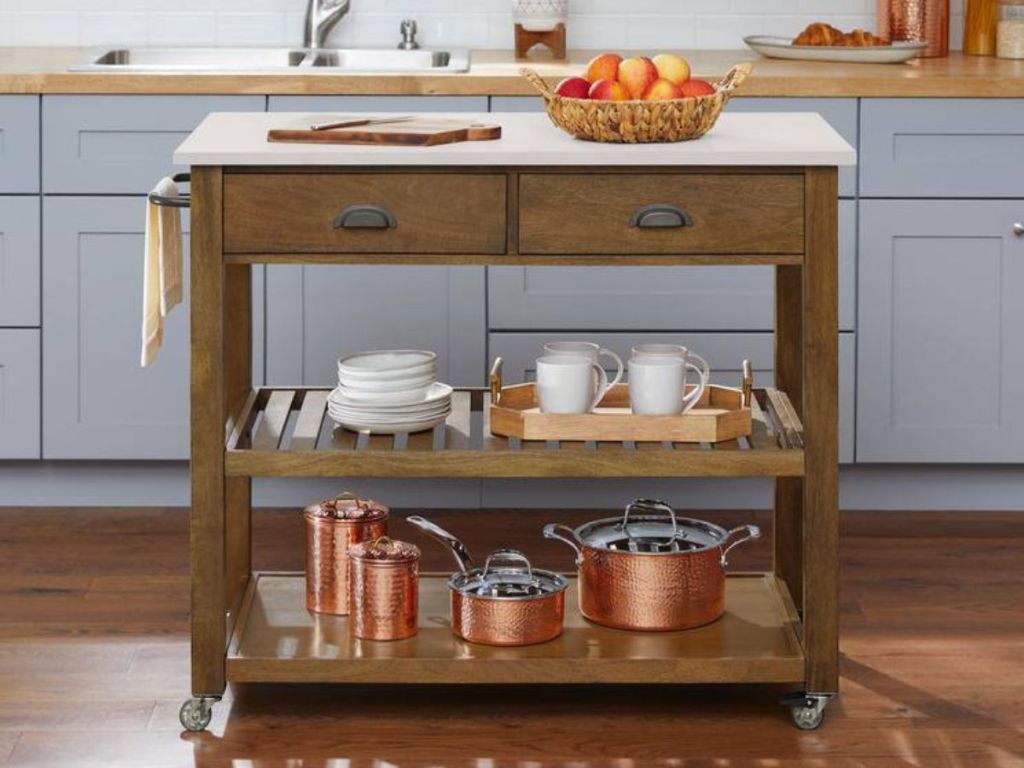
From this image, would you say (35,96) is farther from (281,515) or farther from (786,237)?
(786,237)

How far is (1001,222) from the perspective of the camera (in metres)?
4.25

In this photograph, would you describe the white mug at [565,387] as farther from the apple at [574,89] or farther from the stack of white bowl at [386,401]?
the apple at [574,89]

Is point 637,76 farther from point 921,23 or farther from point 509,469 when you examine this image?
point 921,23

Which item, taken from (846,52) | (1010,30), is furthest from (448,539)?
(1010,30)

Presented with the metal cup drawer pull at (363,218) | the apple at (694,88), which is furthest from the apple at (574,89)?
the metal cup drawer pull at (363,218)

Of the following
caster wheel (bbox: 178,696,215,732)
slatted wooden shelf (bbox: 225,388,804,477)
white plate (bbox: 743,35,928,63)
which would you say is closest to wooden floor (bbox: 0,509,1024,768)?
caster wheel (bbox: 178,696,215,732)

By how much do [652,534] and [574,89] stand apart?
0.77 meters

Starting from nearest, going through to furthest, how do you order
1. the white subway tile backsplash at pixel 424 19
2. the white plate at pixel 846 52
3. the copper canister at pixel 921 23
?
1. the white plate at pixel 846 52
2. the copper canister at pixel 921 23
3. the white subway tile backsplash at pixel 424 19

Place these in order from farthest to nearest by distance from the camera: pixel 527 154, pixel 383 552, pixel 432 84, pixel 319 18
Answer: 1. pixel 319 18
2. pixel 432 84
3. pixel 383 552
4. pixel 527 154

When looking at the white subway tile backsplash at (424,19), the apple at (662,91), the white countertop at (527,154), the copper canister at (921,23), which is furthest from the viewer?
the white subway tile backsplash at (424,19)

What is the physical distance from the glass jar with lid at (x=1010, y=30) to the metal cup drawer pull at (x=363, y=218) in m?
2.12

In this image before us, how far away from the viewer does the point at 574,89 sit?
311 centimetres

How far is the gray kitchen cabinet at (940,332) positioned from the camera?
426 centimetres

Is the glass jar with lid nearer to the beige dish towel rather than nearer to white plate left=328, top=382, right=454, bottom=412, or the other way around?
white plate left=328, top=382, right=454, bottom=412
